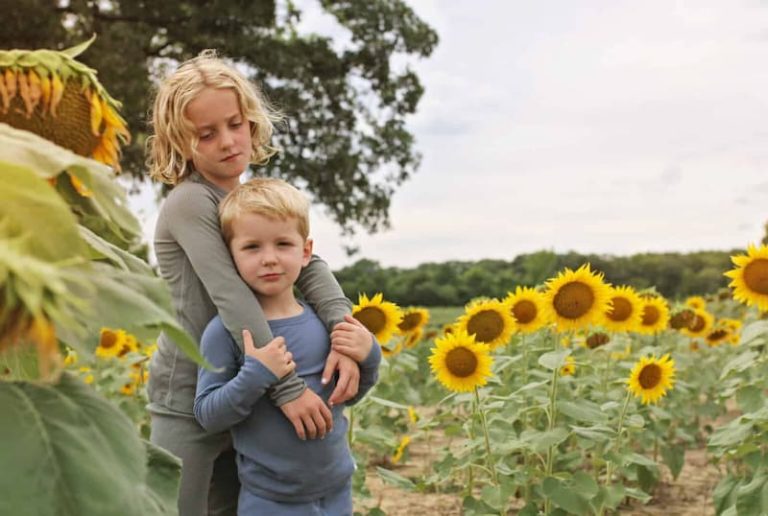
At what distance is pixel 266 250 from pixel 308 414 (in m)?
0.31

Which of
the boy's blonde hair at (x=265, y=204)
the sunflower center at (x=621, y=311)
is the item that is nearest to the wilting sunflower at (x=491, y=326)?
the sunflower center at (x=621, y=311)

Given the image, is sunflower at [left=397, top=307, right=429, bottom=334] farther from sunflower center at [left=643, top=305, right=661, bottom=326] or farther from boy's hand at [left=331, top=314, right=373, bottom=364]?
boy's hand at [left=331, top=314, right=373, bottom=364]

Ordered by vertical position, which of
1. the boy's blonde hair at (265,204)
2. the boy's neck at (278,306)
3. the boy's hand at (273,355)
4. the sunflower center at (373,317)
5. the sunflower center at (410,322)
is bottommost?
the sunflower center at (410,322)

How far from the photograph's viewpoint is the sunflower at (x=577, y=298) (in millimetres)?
3148

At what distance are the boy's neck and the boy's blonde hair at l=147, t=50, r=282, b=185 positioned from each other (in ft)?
1.05

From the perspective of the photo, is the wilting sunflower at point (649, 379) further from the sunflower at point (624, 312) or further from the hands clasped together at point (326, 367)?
the hands clasped together at point (326, 367)

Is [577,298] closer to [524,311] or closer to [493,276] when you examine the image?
[524,311]

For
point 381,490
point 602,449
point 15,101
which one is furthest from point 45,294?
point 381,490

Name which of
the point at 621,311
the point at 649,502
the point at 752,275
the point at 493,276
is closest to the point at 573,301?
the point at 621,311

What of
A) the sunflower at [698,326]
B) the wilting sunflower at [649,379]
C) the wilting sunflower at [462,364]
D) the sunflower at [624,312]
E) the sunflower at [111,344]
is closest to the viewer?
the wilting sunflower at [462,364]

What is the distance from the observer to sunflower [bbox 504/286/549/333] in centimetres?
326

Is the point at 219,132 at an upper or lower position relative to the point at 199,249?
upper

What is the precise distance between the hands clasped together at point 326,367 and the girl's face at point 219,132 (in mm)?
372

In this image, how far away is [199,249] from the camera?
6.50 ft
